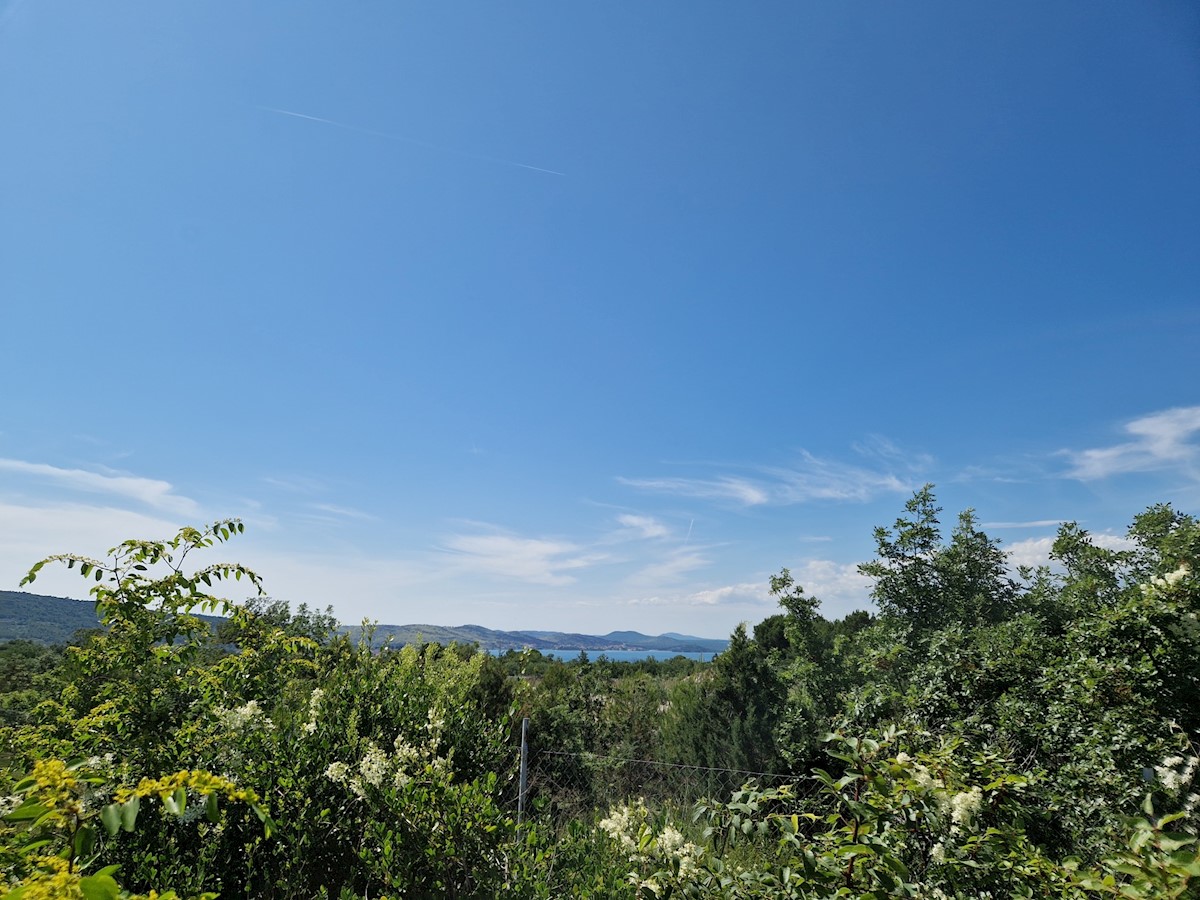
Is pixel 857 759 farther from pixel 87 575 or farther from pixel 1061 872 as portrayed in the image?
pixel 87 575

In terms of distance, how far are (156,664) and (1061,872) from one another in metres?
3.65

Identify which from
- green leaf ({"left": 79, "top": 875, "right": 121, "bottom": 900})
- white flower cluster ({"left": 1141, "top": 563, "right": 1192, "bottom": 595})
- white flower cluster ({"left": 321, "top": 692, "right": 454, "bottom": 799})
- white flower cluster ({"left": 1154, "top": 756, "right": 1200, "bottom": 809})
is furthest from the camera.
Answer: white flower cluster ({"left": 1141, "top": 563, "right": 1192, "bottom": 595})

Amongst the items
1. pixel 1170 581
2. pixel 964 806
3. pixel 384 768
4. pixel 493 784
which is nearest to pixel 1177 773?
pixel 1170 581

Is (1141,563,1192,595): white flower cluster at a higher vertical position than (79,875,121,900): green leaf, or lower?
higher

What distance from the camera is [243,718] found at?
9.37ft

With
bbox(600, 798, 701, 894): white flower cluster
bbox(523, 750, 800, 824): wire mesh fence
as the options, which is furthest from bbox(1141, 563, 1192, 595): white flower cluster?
bbox(523, 750, 800, 824): wire mesh fence

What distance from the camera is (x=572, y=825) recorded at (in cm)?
275

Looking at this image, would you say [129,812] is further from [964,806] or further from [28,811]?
[964,806]

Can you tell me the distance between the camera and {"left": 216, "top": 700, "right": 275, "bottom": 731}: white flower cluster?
2826 millimetres

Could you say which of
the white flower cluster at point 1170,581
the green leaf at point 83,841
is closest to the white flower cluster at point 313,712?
the green leaf at point 83,841

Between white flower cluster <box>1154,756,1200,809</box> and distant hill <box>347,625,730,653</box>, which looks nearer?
white flower cluster <box>1154,756,1200,809</box>

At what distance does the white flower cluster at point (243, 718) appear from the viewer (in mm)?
2826

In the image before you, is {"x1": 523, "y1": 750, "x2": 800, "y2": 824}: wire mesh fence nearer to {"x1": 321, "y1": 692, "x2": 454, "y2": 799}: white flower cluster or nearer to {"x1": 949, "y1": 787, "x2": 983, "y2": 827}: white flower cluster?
{"x1": 321, "y1": 692, "x2": 454, "y2": 799}: white flower cluster

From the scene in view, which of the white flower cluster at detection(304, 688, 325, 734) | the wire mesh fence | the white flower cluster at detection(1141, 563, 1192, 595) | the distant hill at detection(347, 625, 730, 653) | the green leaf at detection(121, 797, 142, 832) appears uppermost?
the white flower cluster at detection(1141, 563, 1192, 595)
